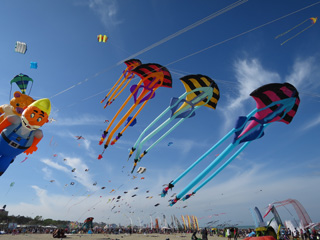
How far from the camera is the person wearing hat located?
34.8 feet

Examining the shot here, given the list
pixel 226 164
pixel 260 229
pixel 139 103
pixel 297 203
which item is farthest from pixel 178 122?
pixel 297 203

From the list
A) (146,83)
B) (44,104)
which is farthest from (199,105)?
(44,104)

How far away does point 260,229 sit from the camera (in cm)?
654

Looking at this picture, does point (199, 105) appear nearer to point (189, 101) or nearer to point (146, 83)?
point (189, 101)

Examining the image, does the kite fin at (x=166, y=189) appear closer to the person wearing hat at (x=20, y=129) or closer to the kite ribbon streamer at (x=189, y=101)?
the kite ribbon streamer at (x=189, y=101)

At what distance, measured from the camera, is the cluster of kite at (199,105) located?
368 inches

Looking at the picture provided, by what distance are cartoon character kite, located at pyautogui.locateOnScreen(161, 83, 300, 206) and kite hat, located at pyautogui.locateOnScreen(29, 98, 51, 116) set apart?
24.2ft

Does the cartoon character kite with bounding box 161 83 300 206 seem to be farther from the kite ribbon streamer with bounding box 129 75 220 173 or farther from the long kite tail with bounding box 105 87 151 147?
the long kite tail with bounding box 105 87 151 147

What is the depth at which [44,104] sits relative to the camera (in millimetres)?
10961

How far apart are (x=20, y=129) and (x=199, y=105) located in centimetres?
972

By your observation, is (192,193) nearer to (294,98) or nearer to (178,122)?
(178,122)

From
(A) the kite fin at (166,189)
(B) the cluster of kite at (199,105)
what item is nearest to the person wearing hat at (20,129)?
(B) the cluster of kite at (199,105)

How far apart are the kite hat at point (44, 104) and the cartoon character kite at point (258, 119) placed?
7371mm

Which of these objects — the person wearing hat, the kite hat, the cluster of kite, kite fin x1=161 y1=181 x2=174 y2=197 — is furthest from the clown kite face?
kite fin x1=161 y1=181 x2=174 y2=197
